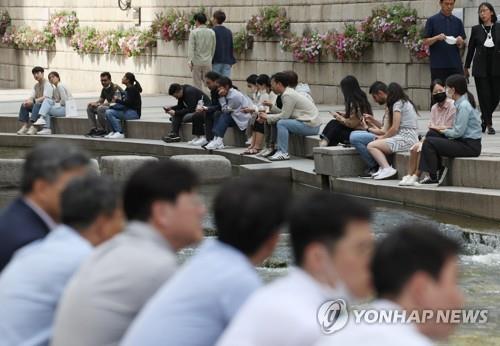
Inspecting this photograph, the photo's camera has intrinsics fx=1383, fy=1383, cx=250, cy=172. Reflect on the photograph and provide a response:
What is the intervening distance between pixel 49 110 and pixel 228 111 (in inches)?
174

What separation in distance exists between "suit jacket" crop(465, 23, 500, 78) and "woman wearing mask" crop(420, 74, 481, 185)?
2.77 meters

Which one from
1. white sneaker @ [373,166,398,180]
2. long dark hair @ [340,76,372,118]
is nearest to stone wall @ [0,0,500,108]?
long dark hair @ [340,76,372,118]

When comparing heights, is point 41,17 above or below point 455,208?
above

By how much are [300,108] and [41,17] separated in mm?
16368

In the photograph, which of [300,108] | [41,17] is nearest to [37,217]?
[300,108]

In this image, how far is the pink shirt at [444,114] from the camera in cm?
1331

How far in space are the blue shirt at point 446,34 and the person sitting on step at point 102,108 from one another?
224 inches

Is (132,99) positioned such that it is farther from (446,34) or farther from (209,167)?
(446,34)

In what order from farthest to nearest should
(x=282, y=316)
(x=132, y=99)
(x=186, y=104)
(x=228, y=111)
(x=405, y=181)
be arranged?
A: (x=132, y=99) → (x=186, y=104) → (x=228, y=111) → (x=405, y=181) → (x=282, y=316)

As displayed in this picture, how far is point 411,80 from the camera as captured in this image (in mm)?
20234

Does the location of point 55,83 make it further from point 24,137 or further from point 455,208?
point 455,208

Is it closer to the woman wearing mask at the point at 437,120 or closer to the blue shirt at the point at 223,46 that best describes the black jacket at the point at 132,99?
the blue shirt at the point at 223,46

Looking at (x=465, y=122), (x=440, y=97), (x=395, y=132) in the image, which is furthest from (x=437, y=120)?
(x=395, y=132)

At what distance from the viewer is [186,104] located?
18.7m
